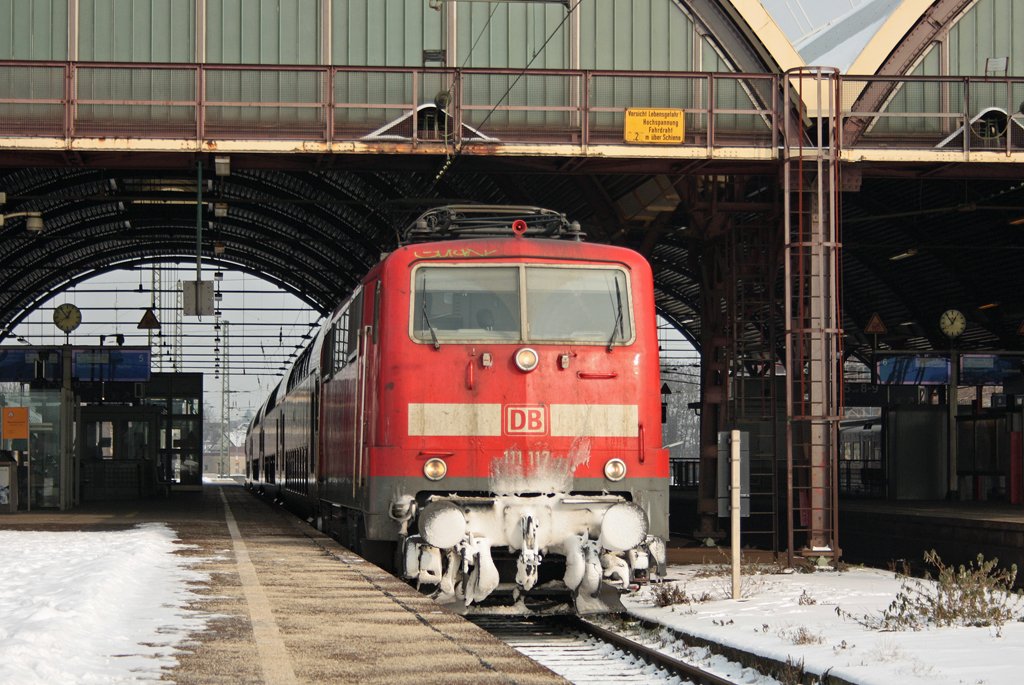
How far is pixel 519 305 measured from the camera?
1342 cm

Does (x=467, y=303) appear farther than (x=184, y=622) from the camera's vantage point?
Yes

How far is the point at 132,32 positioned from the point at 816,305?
34.3 feet

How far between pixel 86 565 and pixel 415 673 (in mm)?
7672

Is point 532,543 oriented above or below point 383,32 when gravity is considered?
below

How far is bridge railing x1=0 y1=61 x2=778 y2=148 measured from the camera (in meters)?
20.4

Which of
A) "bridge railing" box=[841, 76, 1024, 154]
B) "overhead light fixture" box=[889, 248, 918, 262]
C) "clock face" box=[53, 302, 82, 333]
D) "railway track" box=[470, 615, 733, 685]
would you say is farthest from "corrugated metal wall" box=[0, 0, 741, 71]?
"clock face" box=[53, 302, 82, 333]

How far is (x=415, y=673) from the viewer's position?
23.9 ft

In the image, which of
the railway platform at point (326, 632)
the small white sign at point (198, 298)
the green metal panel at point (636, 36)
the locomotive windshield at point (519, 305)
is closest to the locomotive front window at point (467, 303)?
the locomotive windshield at point (519, 305)

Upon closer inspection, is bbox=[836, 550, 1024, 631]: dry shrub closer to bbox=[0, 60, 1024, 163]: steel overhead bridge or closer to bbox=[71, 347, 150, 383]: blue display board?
bbox=[0, 60, 1024, 163]: steel overhead bridge

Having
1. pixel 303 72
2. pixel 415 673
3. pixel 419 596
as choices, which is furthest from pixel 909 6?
pixel 415 673

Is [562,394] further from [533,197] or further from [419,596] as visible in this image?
[533,197]

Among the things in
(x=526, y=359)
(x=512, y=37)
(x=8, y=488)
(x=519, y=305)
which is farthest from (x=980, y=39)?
(x=8, y=488)

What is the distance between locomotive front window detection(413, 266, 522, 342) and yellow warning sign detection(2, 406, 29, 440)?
666 inches

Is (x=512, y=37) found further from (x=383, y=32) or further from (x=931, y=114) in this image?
(x=931, y=114)
